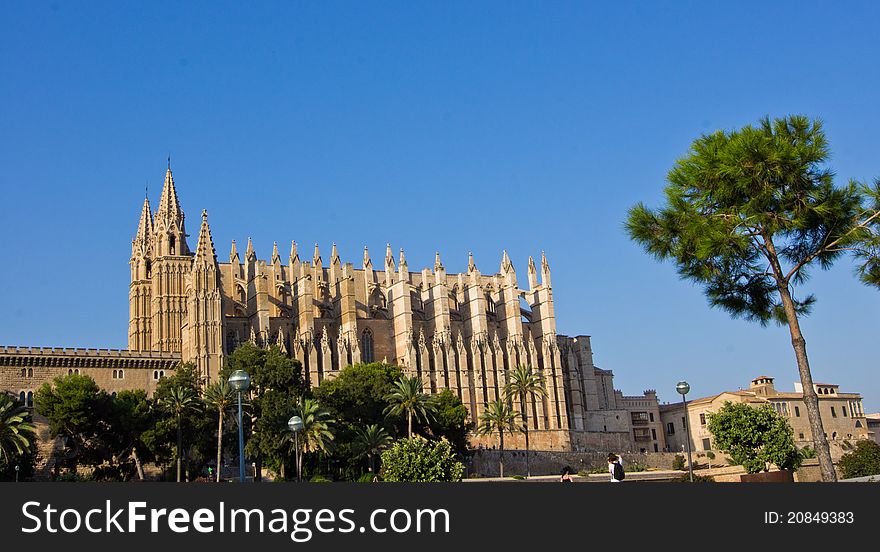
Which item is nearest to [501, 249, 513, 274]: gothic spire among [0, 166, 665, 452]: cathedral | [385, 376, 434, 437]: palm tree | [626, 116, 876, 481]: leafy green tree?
[0, 166, 665, 452]: cathedral

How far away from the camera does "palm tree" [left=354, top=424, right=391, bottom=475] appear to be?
5950 cm

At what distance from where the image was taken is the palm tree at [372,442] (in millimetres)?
59500

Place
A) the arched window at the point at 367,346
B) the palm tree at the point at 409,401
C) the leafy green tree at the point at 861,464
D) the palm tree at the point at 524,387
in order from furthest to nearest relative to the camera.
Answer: the arched window at the point at 367,346
the palm tree at the point at 524,387
the palm tree at the point at 409,401
the leafy green tree at the point at 861,464

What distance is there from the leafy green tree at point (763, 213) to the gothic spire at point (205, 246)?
153 feet

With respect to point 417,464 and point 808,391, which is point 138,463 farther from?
point 808,391

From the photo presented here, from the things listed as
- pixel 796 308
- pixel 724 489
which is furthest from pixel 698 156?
pixel 724 489

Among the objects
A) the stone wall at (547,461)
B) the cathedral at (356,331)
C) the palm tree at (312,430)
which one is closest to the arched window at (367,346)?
the cathedral at (356,331)

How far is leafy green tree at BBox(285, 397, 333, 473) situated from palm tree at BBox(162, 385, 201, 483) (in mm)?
5748

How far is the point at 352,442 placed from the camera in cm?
6053

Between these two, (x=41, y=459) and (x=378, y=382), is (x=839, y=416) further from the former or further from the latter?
(x=41, y=459)

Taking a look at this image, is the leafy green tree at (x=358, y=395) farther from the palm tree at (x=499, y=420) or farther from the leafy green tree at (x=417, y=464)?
the leafy green tree at (x=417, y=464)

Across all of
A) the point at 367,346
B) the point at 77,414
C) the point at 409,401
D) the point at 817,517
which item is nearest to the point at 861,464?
the point at 409,401

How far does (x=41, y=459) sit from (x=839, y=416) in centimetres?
6500

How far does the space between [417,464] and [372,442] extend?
1195 centimetres
